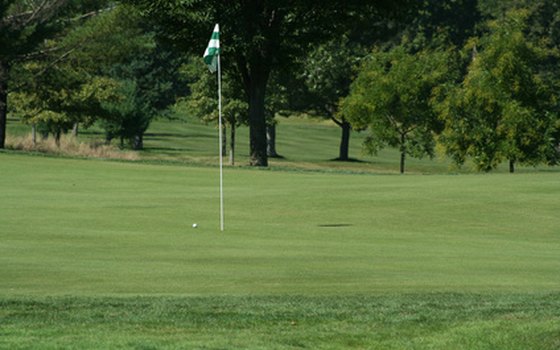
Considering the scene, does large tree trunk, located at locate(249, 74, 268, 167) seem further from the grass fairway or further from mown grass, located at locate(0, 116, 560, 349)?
the grass fairway

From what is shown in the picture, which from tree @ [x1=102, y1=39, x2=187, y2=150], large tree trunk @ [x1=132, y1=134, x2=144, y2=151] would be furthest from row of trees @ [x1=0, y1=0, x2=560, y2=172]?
tree @ [x1=102, y1=39, x2=187, y2=150]

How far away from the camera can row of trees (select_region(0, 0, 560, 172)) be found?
148 feet

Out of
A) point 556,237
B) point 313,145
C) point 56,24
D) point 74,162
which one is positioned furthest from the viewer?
point 313,145

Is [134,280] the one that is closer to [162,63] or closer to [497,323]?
[497,323]

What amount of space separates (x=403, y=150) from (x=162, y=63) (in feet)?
110

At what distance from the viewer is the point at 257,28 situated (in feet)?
144

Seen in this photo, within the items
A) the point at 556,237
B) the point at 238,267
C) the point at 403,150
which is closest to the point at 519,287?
the point at 238,267

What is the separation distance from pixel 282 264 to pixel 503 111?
4122 centimetres

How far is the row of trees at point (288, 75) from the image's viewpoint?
45.2 meters

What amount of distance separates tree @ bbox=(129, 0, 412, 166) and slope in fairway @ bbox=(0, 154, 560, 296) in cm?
839

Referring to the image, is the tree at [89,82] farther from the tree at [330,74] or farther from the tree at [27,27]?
the tree at [330,74]

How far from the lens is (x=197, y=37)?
4559cm

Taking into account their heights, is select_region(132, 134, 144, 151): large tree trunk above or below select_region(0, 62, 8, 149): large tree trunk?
below

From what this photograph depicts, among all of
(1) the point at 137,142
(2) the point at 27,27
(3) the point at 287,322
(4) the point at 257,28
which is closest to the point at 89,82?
(2) the point at 27,27
